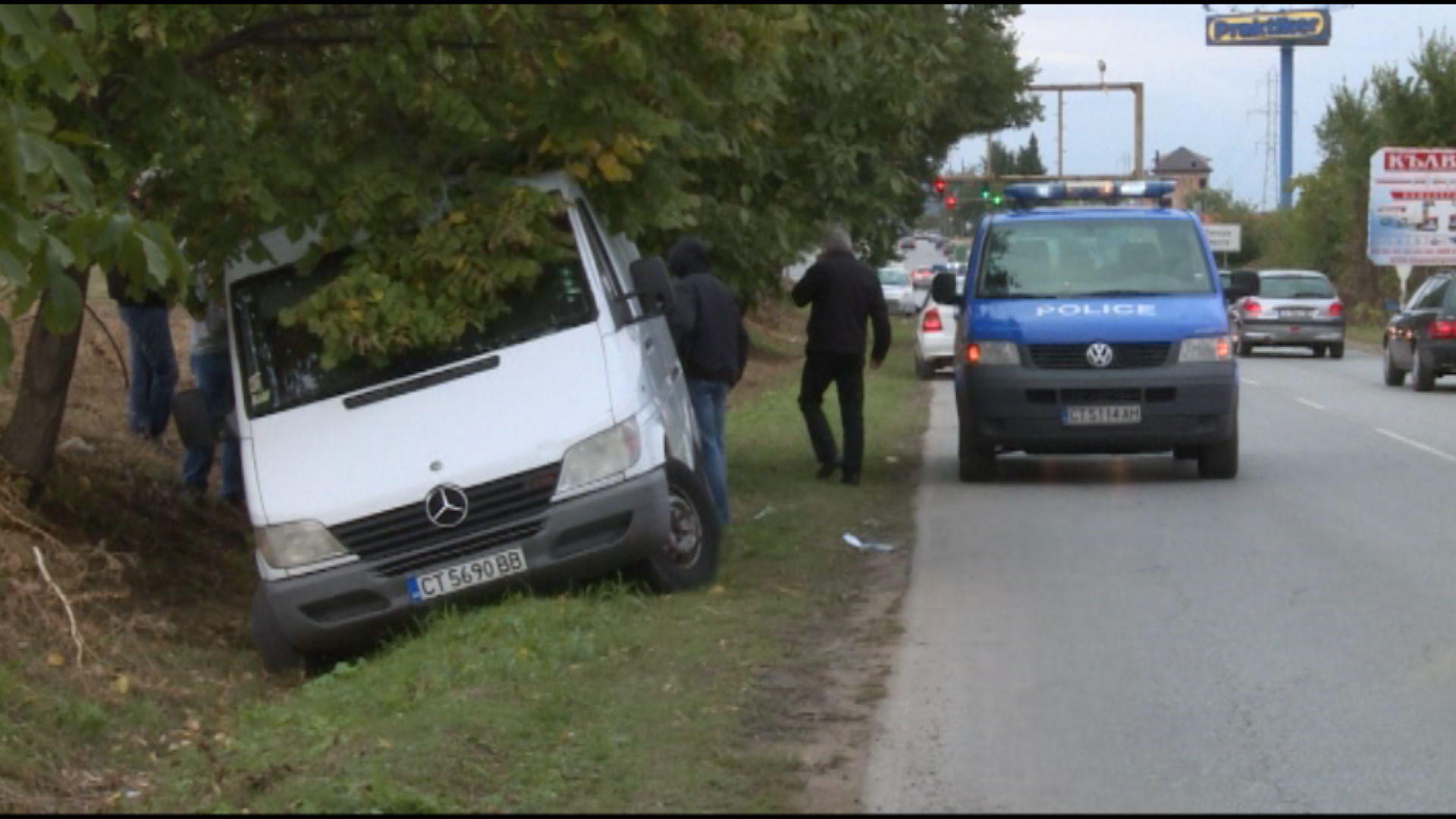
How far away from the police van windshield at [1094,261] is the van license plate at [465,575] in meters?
7.43

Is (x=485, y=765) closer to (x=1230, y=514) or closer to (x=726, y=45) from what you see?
(x=726, y=45)

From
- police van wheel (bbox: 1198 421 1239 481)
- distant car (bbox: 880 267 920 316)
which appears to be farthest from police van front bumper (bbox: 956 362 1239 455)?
distant car (bbox: 880 267 920 316)

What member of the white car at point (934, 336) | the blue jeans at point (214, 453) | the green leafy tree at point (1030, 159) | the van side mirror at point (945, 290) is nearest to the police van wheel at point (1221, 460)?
the van side mirror at point (945, 290)

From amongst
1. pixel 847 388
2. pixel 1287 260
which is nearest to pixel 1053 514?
pixel 847 388

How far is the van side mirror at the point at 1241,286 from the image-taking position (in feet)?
54.5

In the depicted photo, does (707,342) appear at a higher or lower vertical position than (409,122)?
lower

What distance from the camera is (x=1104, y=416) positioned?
1584 centimetres

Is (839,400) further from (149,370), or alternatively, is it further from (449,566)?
(449,566)

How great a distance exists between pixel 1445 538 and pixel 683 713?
22.3 feet

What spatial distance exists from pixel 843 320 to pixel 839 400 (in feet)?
2.01

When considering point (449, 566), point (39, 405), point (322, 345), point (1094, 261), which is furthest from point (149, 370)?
point (1094, 261)

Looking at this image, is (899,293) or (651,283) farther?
(899,293)

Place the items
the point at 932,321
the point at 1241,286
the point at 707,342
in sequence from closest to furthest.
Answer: the point at 707,342 < the point at 1241,286 < the point at 932,321

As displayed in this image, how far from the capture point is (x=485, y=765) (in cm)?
710
